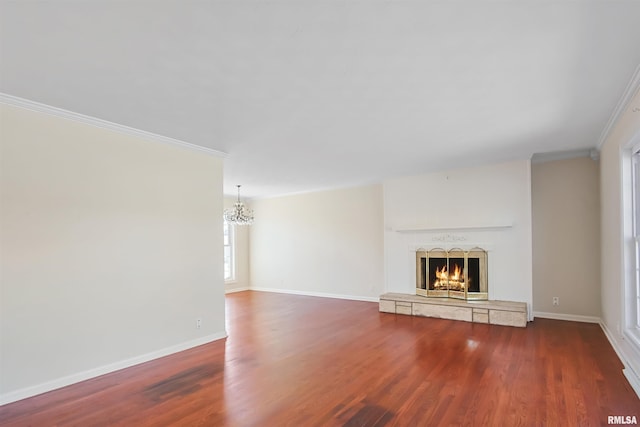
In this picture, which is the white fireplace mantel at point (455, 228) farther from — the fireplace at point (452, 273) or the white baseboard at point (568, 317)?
the white baseboard at point (568, 317)

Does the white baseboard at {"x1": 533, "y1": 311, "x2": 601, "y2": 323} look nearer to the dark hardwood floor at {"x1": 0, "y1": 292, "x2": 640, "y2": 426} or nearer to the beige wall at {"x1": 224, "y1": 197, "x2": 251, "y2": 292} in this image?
the dark hardwood floor at {"x1": 0, "y1": 292, "x2": 640, "y2": 426}

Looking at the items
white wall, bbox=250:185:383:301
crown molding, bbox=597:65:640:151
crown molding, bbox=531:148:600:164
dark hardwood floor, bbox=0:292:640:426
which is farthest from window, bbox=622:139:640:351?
white wall, bbox=250:185:383:301

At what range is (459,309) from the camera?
5.57 metres

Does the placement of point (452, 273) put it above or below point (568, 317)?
above

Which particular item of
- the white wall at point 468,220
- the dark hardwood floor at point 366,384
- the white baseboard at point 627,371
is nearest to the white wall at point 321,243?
the white wall at point 468,220

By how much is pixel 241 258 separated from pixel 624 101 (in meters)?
8.29

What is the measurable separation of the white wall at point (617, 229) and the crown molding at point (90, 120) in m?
4.52

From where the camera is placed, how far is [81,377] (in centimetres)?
335

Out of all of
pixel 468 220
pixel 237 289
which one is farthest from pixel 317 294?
pixel 468 220

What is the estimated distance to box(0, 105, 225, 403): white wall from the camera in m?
3.02

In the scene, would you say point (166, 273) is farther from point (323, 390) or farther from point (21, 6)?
point (21, 6)

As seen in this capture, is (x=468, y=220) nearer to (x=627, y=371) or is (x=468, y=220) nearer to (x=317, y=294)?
(x=627, y=371)

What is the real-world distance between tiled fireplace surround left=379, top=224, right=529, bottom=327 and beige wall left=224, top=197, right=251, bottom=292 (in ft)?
14.7

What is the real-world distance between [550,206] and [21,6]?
6523mm
